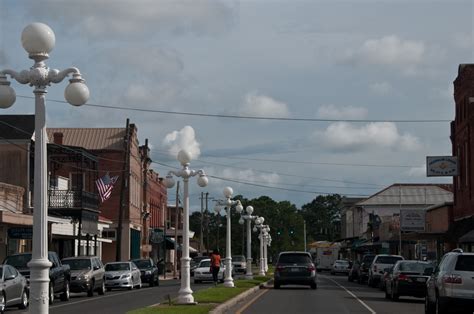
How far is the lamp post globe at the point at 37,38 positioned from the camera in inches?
448

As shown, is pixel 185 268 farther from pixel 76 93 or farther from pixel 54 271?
pixel 76 93

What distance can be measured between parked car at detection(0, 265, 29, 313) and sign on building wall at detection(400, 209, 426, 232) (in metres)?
40.7

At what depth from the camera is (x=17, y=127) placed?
170 ft

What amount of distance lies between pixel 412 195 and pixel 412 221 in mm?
49684

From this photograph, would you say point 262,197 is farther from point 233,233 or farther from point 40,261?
point 40,261

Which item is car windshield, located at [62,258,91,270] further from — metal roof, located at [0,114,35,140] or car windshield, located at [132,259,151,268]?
metal roof, located at [0,114,35,140]

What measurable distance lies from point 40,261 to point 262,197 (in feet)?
506

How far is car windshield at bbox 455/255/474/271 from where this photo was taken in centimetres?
2077

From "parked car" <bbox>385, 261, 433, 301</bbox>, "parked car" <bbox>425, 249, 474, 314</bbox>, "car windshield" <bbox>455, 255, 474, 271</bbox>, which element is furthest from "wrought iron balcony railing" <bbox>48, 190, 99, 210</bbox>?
"car windshield" <bbox>455, 255, 474, 271</bbox>

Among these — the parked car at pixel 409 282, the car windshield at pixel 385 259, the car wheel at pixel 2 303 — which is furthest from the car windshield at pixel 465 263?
the car windshield at pixel 385 259

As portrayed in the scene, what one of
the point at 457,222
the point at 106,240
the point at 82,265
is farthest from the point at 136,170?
the point at 82,265

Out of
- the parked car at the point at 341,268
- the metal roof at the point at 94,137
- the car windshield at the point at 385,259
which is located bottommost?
the parked car at the point at 341,268

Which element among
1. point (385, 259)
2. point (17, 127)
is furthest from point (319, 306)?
point (17, 127)

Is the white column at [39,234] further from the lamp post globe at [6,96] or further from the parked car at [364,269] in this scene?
the parked car at [364,269]
